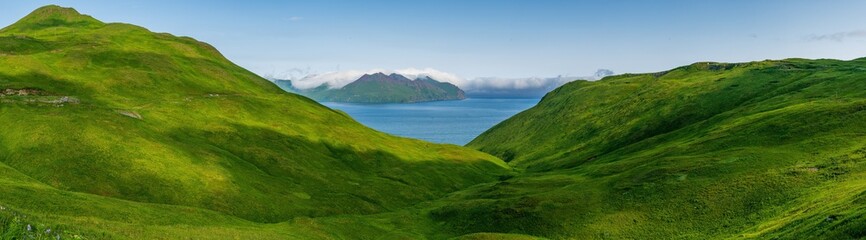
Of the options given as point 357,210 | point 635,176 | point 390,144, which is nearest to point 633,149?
point 635,176

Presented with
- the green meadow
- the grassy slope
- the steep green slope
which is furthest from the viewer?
the steep green slope

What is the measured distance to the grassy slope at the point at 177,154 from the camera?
194 feet

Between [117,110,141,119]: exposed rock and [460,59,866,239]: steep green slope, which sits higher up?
[117,110,141,119]: exposed rock

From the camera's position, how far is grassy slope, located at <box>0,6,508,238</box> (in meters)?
59.1

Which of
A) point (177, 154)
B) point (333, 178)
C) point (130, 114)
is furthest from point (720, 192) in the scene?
point (130, 114)

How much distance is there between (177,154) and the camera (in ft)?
288

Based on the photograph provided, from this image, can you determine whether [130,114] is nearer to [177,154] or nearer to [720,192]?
[177,154]

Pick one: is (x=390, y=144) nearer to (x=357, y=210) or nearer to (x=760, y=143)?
(x=357, y=210)

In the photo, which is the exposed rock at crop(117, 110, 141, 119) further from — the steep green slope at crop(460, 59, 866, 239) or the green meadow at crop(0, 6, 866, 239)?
the steep green slope at crop(460, 59, 866, 239)

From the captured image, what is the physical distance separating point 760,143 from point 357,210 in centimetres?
8001

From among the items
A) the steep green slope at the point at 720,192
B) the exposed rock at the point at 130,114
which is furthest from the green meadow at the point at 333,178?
the exposed rock at the point at 130,114

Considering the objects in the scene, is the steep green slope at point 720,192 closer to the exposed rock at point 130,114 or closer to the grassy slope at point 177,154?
the grassy slope at point 177,154

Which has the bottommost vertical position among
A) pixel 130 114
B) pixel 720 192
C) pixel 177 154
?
pixel 720 192

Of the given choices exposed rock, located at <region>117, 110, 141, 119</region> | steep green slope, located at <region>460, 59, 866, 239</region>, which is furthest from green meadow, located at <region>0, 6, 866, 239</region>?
exposed rock, located at <region>117, 110, 141, 119</region>
